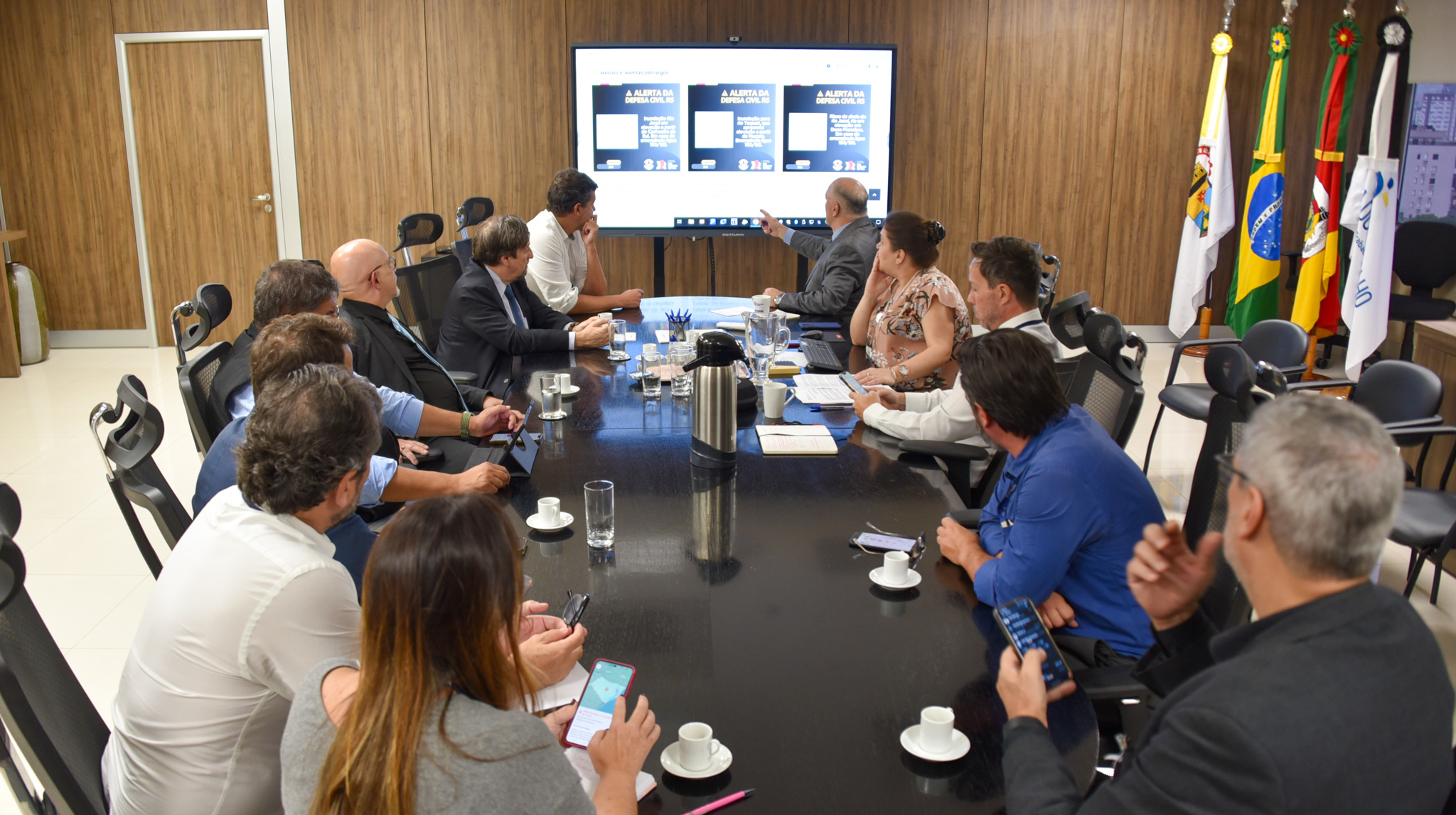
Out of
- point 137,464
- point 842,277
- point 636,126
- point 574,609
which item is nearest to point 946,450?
point 574,609

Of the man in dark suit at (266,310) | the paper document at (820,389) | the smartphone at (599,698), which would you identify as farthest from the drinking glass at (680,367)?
the smartphone at (599,698)

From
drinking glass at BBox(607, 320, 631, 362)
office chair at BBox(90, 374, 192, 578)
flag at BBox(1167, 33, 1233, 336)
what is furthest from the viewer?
flag at BBox(1167, 33, 1233, 336)

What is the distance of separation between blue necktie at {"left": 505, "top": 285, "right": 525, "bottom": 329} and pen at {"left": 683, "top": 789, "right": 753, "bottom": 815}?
11.1 ft

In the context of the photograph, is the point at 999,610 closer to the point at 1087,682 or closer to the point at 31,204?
the point at 1087,682

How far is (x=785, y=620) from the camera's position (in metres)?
1.88

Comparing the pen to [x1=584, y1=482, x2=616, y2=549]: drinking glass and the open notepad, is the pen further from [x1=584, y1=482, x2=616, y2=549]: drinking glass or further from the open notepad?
the open notepad

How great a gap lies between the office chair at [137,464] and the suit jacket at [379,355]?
3.85 feet

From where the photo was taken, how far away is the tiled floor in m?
3.44

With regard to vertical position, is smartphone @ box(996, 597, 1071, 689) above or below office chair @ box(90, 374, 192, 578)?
below

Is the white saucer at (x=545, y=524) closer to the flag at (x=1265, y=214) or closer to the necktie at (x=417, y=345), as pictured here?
the necktie at (x=417, y=345)

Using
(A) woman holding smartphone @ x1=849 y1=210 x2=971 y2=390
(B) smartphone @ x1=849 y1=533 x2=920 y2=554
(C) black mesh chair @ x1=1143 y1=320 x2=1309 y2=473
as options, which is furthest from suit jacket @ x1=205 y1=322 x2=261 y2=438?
(C) black mesh chair @ x1=1143 y1=320 x2=1309 y2=473

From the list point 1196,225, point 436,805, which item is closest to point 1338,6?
point 1196,225

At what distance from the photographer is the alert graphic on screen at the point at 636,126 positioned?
22.8 ft

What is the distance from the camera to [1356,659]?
1099 mm
